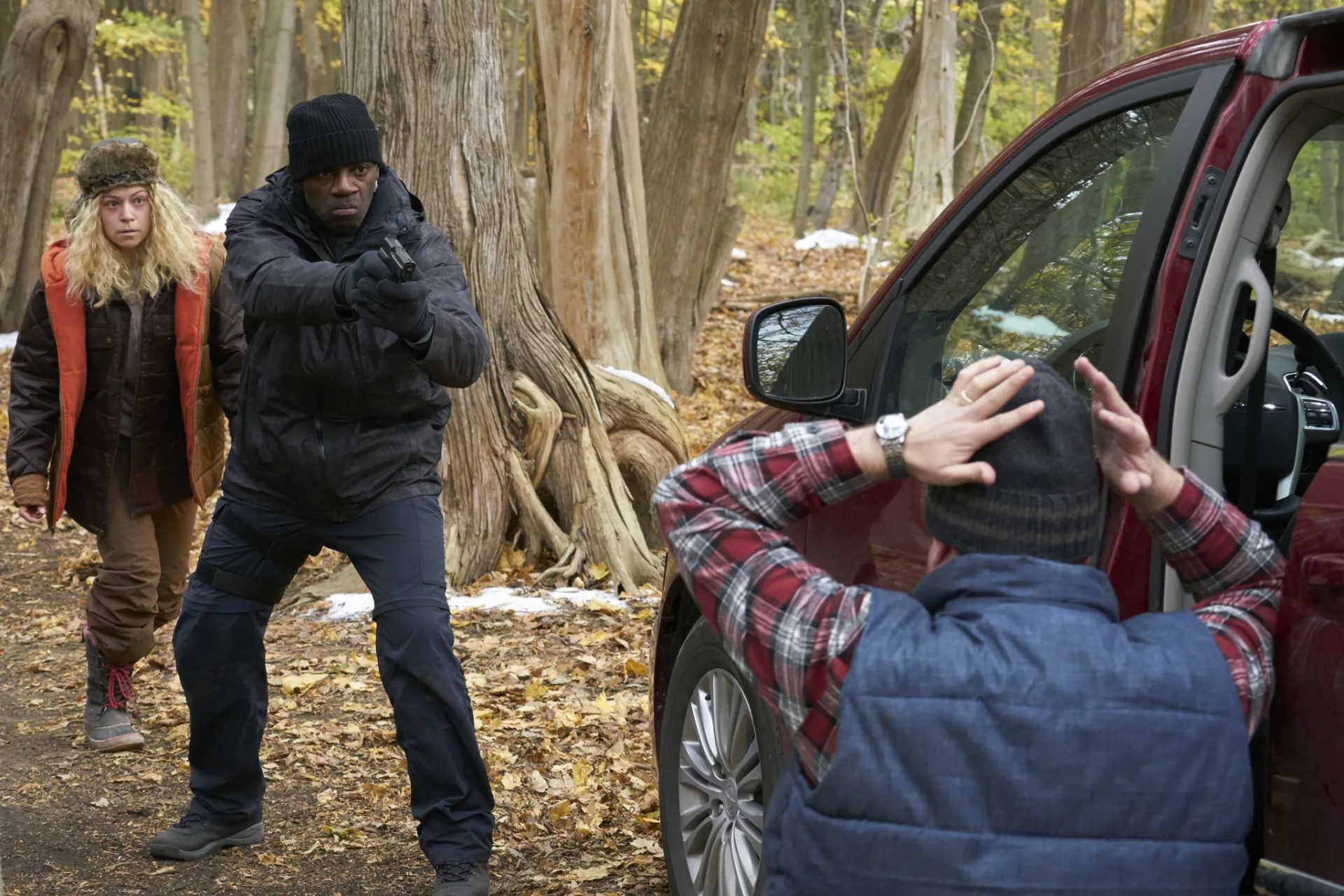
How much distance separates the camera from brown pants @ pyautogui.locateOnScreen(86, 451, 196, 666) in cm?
548

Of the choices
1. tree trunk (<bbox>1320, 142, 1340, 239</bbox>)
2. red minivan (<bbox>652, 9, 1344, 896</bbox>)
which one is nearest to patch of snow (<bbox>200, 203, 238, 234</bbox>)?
red minivan (<bbox>652, 9, 1344, 896</bbox>)

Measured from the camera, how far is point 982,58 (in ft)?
79.4

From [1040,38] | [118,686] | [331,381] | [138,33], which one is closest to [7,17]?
[138,33]

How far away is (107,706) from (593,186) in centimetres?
541

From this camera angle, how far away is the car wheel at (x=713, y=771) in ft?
11.0

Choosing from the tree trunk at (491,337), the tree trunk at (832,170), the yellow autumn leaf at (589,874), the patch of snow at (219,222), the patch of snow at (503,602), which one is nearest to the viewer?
the yellow autumn leaf at (589,874)

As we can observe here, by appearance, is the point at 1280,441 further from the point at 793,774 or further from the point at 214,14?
the point at 214,14

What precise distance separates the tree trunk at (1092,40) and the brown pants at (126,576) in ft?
44.0

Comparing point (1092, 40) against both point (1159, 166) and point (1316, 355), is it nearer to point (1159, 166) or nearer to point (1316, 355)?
point (1316, 355)

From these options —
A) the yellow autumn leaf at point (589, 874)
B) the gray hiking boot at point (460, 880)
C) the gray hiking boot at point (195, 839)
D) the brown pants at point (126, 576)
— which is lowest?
the gray hiking boot at point (195, 839)

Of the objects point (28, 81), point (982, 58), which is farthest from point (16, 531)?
point (982, 58)

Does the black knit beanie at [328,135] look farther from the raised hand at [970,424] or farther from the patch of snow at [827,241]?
the patch of snow at [827,241]

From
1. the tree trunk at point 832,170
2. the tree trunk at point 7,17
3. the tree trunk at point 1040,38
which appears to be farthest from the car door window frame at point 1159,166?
the tree trunk at point 832,170

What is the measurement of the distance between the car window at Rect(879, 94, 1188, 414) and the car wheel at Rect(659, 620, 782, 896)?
78cm
